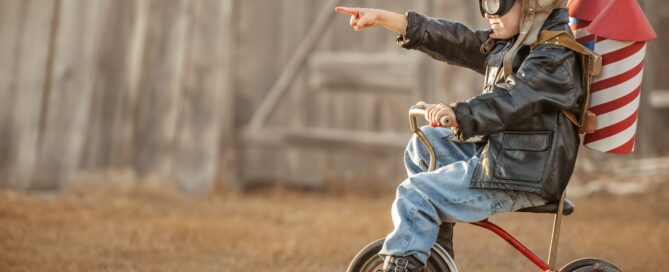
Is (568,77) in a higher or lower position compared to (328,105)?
higher

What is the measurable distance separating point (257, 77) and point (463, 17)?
221 cm

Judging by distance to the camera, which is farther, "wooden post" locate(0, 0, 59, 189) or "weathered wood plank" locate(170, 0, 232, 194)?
"weathered wood plank" locate(170, 0, 232, 194)

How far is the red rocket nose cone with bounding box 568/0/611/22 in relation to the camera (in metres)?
3.06

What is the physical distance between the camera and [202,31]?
7297 millimetres

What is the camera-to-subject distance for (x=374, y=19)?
10.7 feet

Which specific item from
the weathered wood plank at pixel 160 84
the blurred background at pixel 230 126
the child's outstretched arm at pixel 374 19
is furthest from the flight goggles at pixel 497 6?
the weathered wood plank at pixel 160 84

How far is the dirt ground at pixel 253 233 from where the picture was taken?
466 centimetres

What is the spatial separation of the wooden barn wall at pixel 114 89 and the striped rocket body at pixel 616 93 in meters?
4.58

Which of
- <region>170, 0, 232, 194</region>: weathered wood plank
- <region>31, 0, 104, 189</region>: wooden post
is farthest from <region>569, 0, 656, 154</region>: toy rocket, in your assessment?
<region>31, 0, 104, 189</region>: wooden post

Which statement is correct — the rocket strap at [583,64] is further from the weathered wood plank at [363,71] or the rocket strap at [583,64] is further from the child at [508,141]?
the weathered wood plank at [363,71]

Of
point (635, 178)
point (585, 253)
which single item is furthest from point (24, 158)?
point (635, 178)

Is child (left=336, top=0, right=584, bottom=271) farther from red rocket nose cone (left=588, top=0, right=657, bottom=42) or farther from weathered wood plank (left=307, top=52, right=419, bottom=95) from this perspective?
weathered wood plank (left=307, top=52, right=419, bottom=95)

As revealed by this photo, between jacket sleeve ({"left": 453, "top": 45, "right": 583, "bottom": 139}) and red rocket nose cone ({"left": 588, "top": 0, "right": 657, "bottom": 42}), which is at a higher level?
red rocket nose cone ({"left": 588, "top": 0, "right": 657, "bottom": 42})

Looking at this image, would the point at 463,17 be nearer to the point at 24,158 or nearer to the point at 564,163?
the point at 24,158
